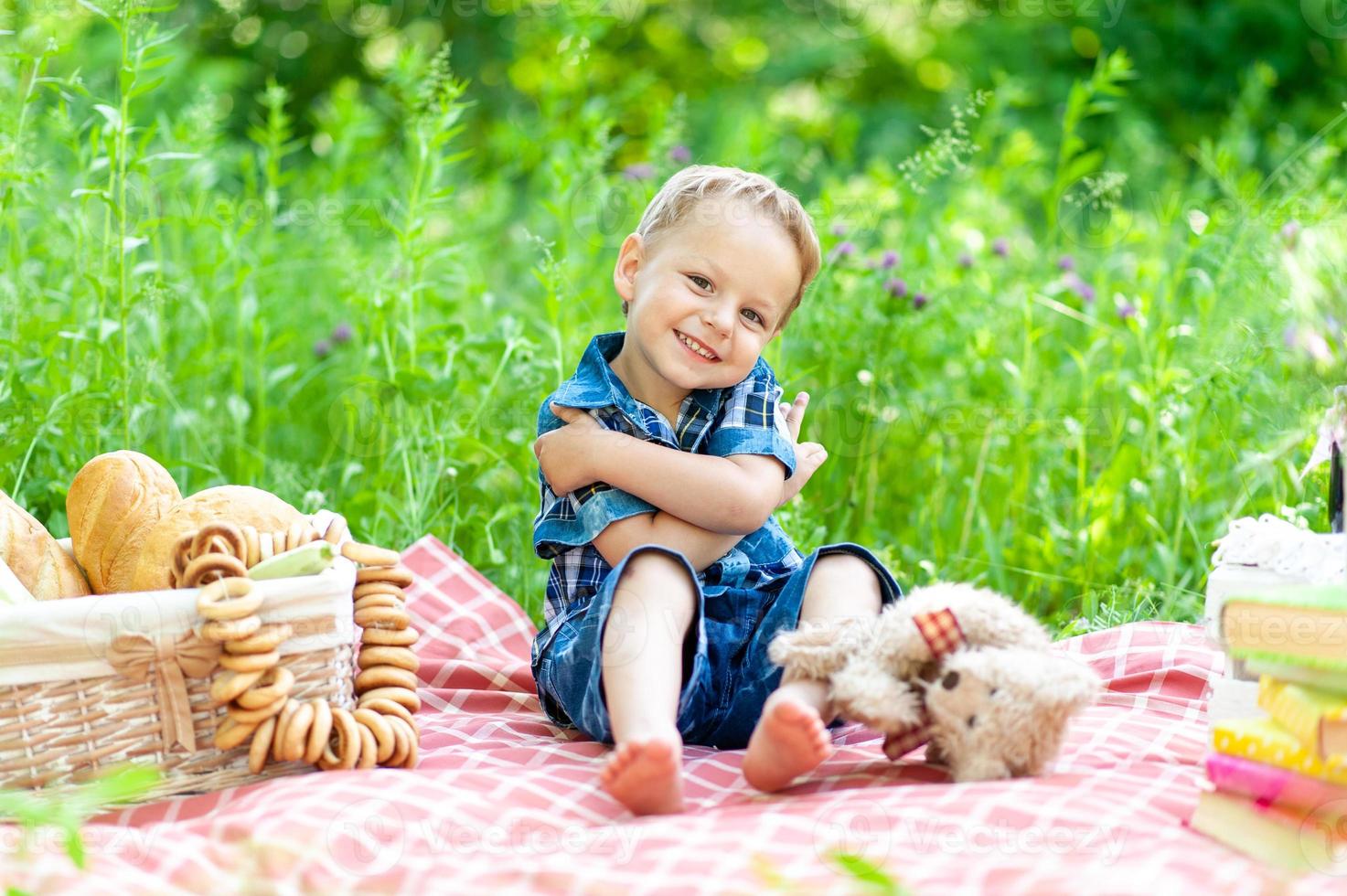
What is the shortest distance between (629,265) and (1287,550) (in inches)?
41.8

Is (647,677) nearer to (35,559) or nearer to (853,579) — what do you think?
(853,579)

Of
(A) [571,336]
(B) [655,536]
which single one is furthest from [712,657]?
(A) [571,336]

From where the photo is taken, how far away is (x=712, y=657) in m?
1.95

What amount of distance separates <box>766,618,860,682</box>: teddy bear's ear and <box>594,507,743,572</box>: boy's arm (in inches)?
9.8

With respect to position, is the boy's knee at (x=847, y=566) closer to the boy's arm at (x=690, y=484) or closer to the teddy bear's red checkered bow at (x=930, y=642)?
the boy's arm at (x=690, y=484)

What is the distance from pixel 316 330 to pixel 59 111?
111 cm

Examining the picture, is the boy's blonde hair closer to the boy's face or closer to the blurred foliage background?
the boy's face

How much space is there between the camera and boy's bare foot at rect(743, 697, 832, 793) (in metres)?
1.55

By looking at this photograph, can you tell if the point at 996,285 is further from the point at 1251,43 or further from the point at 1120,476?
the point at 1251,43

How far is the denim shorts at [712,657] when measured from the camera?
72.1 inches

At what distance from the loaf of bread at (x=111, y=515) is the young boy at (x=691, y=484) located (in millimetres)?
586

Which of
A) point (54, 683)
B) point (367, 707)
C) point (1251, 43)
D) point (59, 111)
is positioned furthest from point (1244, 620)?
point (1251, 43)

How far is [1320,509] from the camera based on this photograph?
2607 millimetres

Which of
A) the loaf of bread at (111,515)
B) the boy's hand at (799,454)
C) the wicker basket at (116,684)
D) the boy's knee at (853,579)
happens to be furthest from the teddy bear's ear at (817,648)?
the loaf of bread at (111,515)
